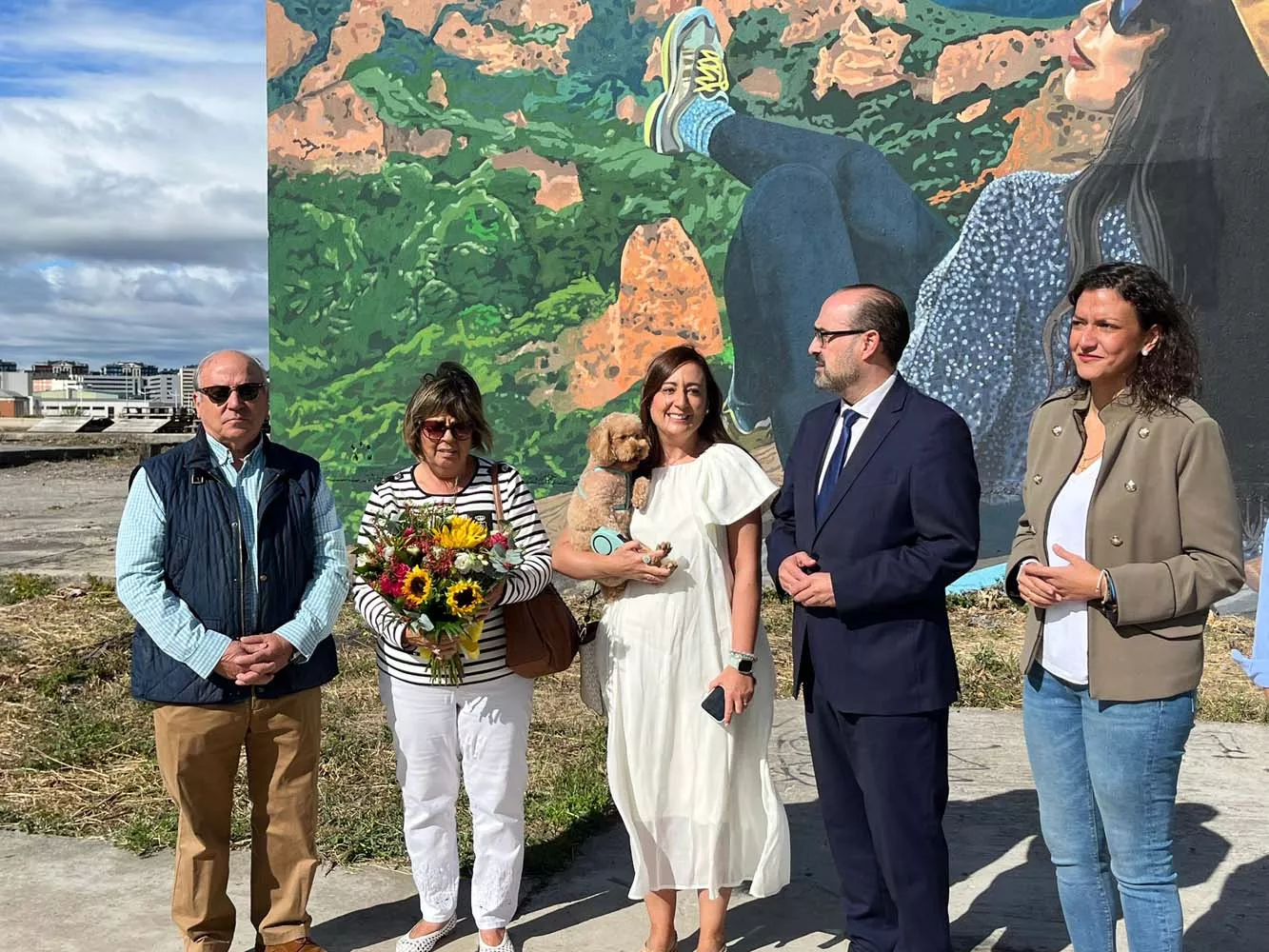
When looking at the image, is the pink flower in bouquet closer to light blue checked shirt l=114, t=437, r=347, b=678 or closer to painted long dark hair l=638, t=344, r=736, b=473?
light blue checked shirt l=114, t=437, r=347, b=678

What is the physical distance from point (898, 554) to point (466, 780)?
5.50 feet

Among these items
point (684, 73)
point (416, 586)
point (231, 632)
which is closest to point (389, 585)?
point (416, 586)

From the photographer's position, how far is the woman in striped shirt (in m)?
3.81

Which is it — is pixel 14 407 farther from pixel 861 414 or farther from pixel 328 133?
pixel 861 414

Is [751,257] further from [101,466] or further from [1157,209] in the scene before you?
[101,466]

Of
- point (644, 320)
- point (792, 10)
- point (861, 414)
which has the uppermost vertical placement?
point (792, 10)

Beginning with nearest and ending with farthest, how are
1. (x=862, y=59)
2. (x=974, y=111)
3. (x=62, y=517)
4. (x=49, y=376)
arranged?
(x=974, y=111) < (x=862, y=59) < (x=62, y=517) < (x=49, y=376)

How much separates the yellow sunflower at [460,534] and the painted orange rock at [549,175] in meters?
6.96

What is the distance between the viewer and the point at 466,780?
12.7ft

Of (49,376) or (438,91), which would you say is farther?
(49,376)

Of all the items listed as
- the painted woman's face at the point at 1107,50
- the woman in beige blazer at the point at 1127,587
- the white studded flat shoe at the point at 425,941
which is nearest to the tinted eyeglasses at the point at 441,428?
the white studded flat shoe at the point at 425,941

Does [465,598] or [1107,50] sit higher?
[1107,50]

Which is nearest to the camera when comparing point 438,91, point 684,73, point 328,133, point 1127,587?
point 1127,587

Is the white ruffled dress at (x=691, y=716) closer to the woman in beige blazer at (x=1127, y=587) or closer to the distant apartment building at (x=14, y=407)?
the woman in beige blazer at (x=1127, y=587)
